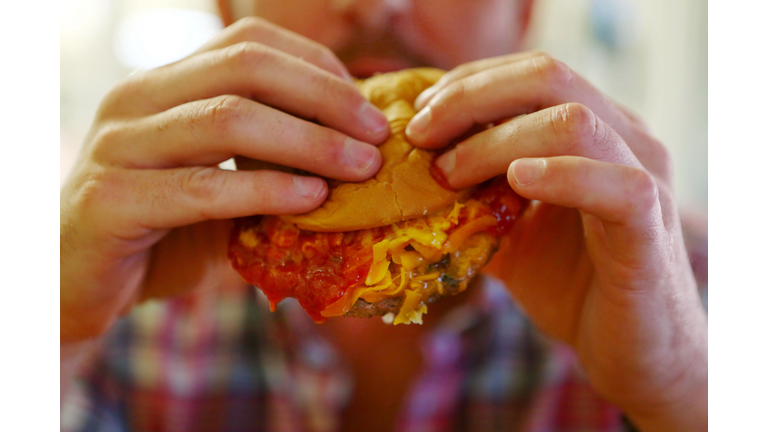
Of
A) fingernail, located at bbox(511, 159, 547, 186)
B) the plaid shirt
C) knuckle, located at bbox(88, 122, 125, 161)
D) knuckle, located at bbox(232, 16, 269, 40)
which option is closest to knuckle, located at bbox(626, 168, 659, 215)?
fingernail, located at bbox(511, 159, 547, 186)

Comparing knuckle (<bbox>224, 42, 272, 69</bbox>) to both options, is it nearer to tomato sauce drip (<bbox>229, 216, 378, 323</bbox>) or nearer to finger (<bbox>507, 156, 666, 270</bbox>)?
tomato sauce drip (<bbox>229, 216, 378, 323</bbox>)

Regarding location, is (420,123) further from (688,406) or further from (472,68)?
(688,406)

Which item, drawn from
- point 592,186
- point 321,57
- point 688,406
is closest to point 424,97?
point 321,57

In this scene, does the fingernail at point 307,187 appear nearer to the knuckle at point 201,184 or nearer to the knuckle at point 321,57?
the knuckle at point 201,184

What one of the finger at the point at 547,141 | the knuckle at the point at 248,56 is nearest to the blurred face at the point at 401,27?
the knuckle at the point at 248,56

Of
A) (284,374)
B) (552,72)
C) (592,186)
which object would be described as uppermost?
(552,72)

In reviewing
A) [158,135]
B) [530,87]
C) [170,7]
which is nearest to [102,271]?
[158,135]
